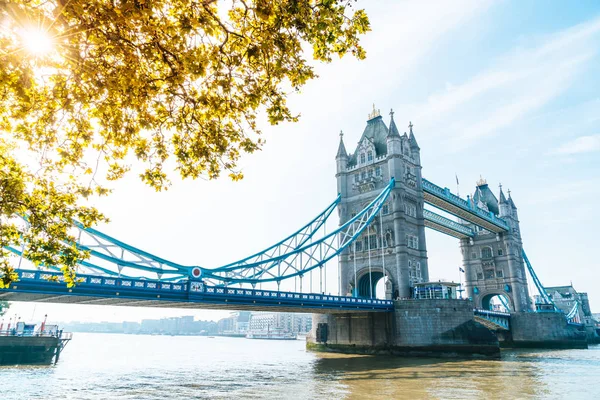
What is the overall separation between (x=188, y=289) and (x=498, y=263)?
180 ft

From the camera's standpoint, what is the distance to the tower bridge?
25203 mm

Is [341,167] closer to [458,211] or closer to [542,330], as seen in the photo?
[458,211]

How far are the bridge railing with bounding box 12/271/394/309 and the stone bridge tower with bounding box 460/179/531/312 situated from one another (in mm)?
37373

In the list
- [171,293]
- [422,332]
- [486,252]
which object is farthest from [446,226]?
[171,293]

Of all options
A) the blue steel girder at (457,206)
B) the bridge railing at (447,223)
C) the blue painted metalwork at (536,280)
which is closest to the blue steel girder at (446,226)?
the bridge railing at (447,223)

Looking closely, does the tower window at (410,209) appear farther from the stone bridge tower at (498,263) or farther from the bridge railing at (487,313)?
the stone bridge tower at (498,263)

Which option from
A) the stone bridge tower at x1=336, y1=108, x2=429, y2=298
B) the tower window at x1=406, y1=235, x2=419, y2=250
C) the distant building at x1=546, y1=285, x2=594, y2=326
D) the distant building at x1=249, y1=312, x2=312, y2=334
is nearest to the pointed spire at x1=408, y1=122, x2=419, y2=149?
the stone bridge tower at x1=336, y1=108, x2=429, y2=298

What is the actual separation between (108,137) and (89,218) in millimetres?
1765

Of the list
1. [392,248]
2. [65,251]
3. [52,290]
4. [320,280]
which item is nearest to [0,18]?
[65,251]

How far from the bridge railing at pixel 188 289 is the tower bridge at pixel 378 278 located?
0.07 metres

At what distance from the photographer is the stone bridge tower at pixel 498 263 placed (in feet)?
203

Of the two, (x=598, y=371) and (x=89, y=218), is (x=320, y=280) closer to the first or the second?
(x=598, y=371)

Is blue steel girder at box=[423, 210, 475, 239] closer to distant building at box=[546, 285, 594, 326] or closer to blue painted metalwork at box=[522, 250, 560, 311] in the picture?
blue painted metalwork at box=[522, 250, 560, 311]

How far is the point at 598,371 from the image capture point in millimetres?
25109
